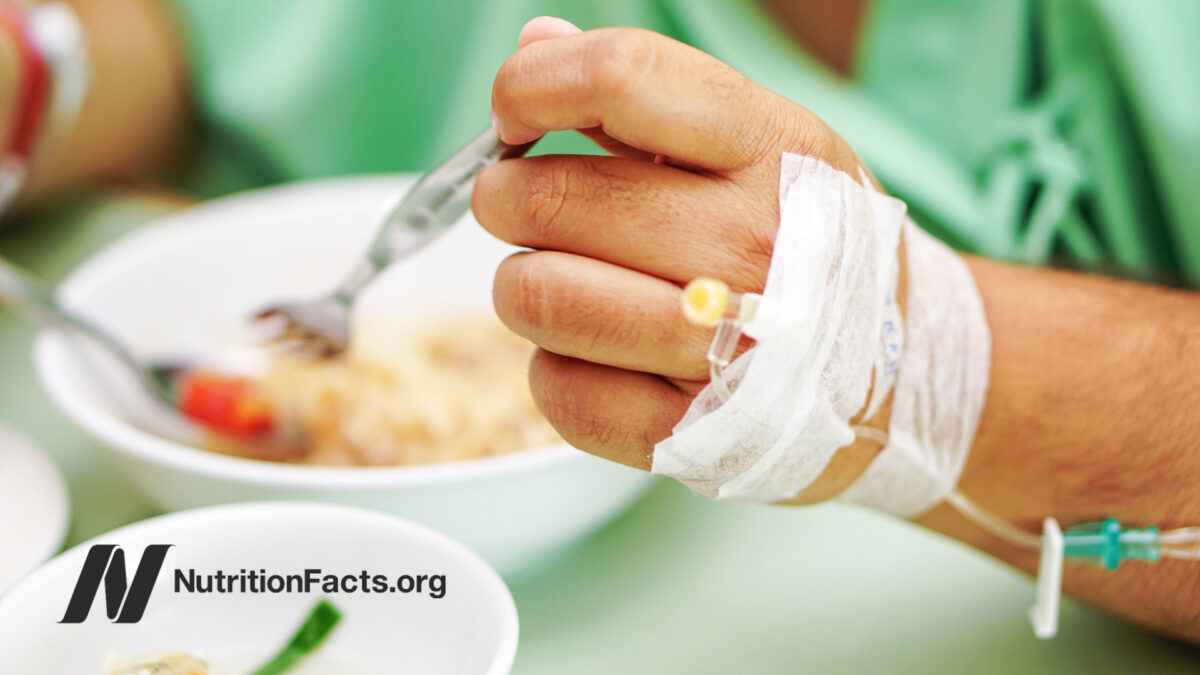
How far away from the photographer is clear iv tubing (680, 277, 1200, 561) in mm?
273

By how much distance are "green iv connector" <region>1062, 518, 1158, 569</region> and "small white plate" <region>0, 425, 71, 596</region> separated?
0.48 metres

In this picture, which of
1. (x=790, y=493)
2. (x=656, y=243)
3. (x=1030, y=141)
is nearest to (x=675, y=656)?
(x=790, y=493)

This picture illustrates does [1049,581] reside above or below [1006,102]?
below

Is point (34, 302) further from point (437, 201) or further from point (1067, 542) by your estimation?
point (1067, 542)

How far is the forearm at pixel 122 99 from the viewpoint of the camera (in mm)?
945

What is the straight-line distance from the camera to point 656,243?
33 cm

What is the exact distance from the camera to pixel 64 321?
1.84 feet

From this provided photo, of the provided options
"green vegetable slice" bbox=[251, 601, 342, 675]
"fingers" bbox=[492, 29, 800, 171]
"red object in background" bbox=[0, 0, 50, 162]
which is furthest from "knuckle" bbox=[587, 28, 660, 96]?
"red object in background" bbox=[0, 0, 50, 162]

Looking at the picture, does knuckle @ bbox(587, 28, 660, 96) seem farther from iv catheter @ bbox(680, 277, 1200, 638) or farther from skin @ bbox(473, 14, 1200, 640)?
iv catheter @ bbox(680, 277, 1200, 638)

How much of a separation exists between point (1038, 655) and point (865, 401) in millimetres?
194

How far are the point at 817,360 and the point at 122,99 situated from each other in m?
Result: 0.94

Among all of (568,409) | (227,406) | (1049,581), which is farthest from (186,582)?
(1049,581)

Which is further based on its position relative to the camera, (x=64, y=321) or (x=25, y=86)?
(x=25, y=86)

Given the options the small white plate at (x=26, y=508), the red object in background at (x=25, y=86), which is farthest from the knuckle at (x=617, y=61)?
the red object in background at (x=25, y=86)
